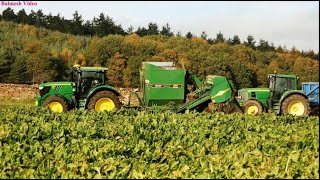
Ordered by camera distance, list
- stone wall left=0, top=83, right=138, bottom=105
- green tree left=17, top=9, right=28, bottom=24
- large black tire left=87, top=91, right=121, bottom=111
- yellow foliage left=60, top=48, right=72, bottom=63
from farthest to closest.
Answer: green tree left=17, top=9, right=28, bottom=24 → yellow foliage left=60, top=48, right=72, bottom=63 → stone wall left=0, top=83, right=138, bottom=105 → large black tire left=87, top=91, right=121, bottom=111

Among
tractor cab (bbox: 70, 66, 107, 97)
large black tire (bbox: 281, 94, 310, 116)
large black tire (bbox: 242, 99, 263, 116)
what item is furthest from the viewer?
large black tire (bbox: 242, 99, 263, 116)

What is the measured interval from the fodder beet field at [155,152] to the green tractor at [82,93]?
735 centimetres

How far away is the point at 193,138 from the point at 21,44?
4298 cm

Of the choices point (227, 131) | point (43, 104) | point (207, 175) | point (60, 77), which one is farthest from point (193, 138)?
point (60, 77)

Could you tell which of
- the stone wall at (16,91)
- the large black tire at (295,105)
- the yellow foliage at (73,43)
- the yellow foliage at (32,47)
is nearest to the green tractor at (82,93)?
the large black tire at (295,105)

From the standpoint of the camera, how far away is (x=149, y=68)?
18875 millimetres

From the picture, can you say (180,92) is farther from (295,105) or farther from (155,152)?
(155,152)

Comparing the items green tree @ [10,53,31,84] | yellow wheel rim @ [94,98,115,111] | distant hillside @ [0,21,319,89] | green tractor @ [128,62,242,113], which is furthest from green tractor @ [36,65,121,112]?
distant hillside @ [0,21,319,89]

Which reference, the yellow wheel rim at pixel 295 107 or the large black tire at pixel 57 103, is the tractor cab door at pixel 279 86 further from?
the large black tire at pixel 57 103

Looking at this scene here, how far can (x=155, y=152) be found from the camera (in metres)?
7.47

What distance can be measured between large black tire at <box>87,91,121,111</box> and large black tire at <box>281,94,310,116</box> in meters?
7.84

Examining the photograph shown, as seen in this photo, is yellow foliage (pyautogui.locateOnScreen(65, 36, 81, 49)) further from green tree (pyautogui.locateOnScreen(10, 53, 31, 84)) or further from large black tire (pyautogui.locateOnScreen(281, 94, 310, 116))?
large black tire (pyautogui.locateOnScreen(281, 94, 310, 116))

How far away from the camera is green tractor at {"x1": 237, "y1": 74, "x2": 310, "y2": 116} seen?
68.8 ft

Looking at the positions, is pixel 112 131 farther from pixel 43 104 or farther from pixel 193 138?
pixel 43 104
